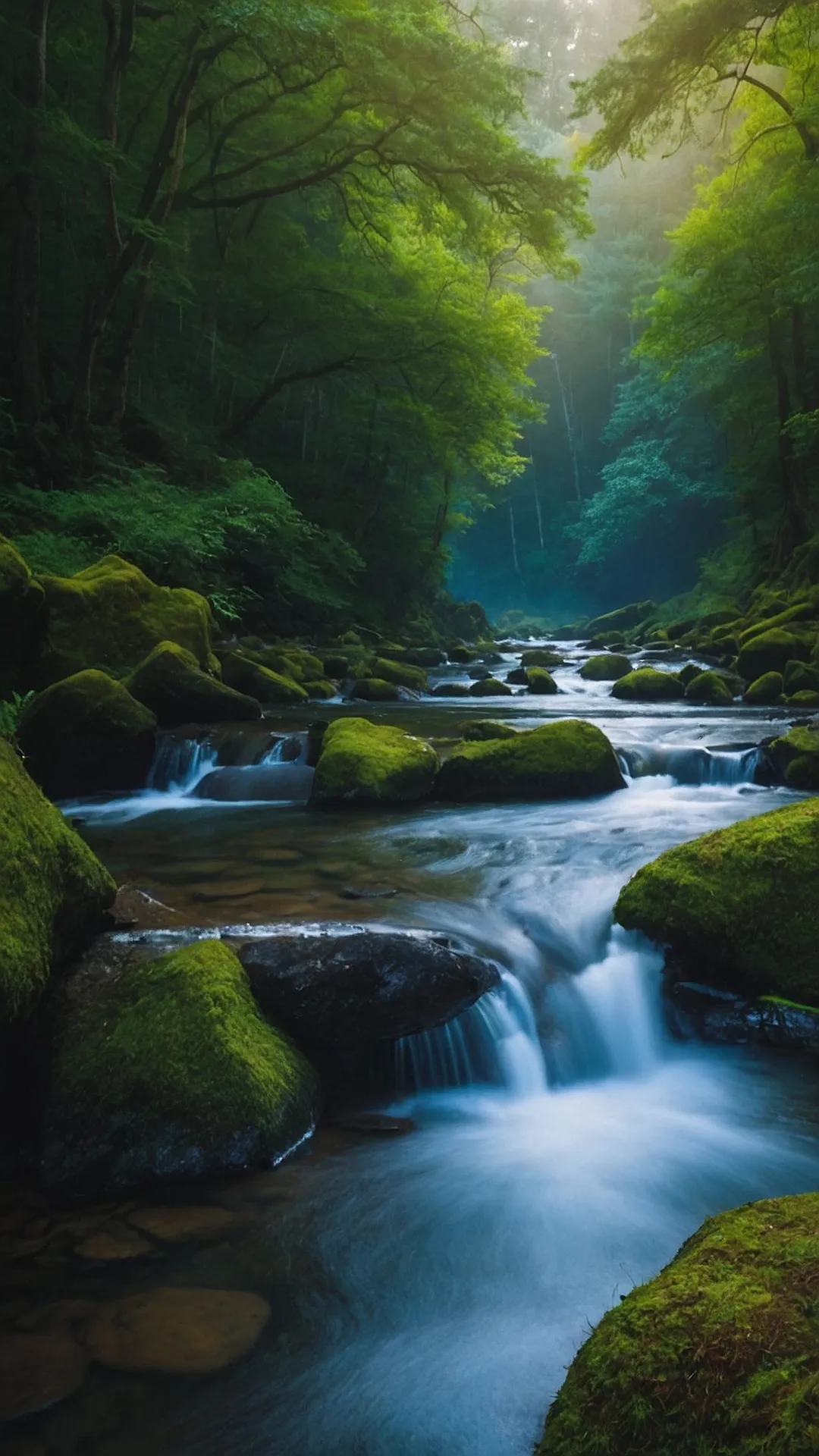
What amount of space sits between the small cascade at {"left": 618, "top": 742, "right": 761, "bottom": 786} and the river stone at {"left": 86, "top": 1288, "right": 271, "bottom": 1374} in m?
7.02

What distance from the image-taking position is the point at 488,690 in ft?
52.1

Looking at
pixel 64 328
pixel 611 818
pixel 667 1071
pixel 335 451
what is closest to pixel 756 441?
pixel 335 451

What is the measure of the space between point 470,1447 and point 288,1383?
49cm

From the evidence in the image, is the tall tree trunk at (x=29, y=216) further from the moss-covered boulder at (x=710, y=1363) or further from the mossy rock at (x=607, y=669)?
the moss-covered boulder at (x=710, y=1363)

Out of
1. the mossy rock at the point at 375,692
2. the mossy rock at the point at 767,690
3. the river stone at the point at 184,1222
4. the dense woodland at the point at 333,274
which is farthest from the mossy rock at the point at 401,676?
the river stone at the point at 184,1222

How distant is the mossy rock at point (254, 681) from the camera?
1248 centimetres

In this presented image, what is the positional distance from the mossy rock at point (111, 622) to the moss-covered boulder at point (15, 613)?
0.47m

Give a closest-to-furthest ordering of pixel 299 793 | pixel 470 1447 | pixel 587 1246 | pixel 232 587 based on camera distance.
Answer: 1. pixel 470 1447
2. pixel 587 1246
3. pixel 299 793
4. pixel 232 587

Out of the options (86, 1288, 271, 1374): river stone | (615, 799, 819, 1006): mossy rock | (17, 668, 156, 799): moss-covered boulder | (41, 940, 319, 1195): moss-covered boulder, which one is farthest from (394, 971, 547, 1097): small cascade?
(17, 668, 156, 799): moss-covered boulder

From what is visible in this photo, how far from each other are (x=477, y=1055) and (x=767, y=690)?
11.6 meters

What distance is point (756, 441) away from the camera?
25781mm

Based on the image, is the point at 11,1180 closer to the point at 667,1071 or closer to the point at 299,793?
the point at 667,1071

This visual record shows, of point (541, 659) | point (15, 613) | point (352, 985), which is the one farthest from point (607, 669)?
point (352, 985)

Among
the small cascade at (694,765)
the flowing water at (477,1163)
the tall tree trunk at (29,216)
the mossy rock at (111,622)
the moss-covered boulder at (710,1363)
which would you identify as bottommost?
the flowing water at (477,1163)
